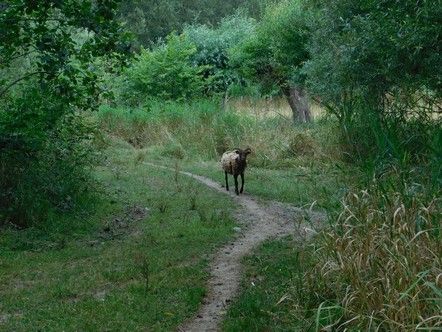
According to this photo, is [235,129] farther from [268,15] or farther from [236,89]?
[236,89]

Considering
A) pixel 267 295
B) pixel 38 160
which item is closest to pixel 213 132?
pixel 38 160

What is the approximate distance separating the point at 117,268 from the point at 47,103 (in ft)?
14.5

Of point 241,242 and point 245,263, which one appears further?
point 241,242

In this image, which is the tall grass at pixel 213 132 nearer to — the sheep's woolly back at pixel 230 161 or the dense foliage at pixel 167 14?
the sheep's woolly back at pixel 230 161

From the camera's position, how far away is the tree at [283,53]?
84.0 ft

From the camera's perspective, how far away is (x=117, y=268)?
341 inches

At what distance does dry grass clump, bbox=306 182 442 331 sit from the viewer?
16.2 feet

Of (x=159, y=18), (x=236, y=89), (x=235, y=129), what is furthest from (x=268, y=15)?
(x=159, y=18)

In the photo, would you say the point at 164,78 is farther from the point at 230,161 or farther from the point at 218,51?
the point at 230,161

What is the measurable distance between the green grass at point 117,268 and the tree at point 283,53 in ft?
43.0

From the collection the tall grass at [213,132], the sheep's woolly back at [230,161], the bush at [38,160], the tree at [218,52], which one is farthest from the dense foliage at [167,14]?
the bush at [38,160]

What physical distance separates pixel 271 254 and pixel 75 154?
5605mm

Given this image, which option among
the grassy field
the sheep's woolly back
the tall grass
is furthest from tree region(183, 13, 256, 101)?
the grassy field

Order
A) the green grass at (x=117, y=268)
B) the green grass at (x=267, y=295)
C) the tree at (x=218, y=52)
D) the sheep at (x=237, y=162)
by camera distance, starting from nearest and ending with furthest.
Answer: the green grass at (x=267, y=295), the green grass at (x=117, y=268), the sheep at (x=237, y=162), the tree at (x=218, y=52)
